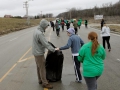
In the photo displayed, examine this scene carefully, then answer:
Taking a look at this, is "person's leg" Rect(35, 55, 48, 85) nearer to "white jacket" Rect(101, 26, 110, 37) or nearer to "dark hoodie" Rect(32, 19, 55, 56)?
"dark hoodie" Rect(32, 19, 55, 56)

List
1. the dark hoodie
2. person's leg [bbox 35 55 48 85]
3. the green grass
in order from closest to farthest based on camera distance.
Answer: the dark hoodie → person's leg [bbox 35 55 48 85] → the green grass

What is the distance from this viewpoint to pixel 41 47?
5.49 meters

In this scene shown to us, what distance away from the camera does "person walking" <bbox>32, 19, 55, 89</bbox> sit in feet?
17.5

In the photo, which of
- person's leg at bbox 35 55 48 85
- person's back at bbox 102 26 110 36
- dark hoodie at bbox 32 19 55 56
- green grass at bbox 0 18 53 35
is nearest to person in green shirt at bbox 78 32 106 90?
dark hoodie at bbox 32 19 55 56

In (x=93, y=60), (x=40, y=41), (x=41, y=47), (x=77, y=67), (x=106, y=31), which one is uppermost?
(x=106, y=31)

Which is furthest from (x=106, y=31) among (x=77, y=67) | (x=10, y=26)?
(x=10, y=26)

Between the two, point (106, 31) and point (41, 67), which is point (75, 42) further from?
point (106, 31)

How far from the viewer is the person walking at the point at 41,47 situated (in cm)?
534

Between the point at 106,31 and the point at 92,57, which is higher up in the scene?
the point at 106,31

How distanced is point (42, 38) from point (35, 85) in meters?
1.58

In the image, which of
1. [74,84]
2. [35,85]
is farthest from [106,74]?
[35,85]

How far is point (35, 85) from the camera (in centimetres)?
607

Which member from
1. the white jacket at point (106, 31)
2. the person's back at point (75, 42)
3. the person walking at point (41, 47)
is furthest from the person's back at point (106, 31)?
the person walking at point (41, 47)

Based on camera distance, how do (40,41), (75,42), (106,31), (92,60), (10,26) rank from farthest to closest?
(10,26), (106,31), (75,42), (40,41), (92,60)
